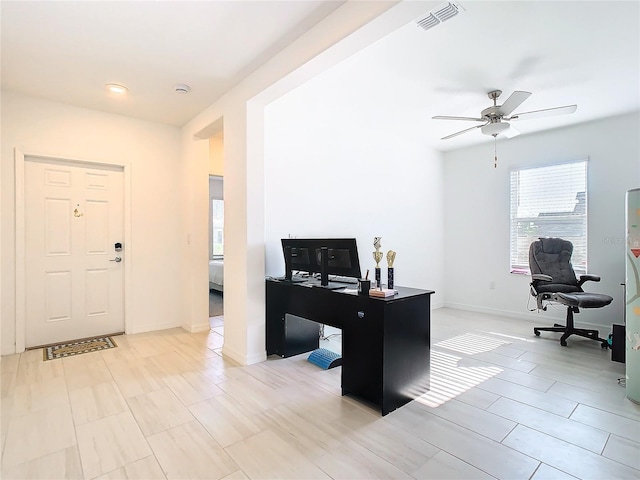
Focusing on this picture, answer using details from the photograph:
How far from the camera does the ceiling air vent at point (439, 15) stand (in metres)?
2.06

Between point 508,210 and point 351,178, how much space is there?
2531mm

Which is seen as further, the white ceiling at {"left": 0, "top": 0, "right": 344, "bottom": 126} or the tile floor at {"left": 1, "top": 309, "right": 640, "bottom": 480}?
the white ceiling at {"left": 0, "top": 0, "right": 344, "bottom": 126}

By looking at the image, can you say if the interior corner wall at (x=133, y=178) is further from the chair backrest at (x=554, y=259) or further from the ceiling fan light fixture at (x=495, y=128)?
the chair backrest at (x=554, y=259)

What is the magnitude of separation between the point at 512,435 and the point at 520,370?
3.84 feet

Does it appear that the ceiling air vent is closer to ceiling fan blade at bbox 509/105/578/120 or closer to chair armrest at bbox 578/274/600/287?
ceiling fan blade at bbox 509/105/578/120

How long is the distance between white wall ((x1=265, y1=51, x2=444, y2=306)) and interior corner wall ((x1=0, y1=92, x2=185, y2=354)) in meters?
1.59

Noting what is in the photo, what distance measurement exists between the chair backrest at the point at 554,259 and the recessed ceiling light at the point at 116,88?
4874mm

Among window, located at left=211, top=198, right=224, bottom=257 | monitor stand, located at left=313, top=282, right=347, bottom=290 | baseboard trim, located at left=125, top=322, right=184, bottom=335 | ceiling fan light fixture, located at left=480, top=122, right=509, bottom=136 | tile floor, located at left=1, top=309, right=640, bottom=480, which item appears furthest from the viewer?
window, located at left=211, top=198, right=224, bottom=257

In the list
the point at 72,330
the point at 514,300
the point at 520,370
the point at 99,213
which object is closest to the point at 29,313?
the point at 72,330

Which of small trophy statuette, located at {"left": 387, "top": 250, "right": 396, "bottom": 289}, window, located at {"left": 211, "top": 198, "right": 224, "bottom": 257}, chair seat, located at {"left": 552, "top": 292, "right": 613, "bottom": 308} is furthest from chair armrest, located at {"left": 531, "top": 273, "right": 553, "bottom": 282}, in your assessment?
window, located at {"left": 211, "top": 198, "right": 224, "bottom": 257}

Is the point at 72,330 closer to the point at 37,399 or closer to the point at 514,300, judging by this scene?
the point at 37,399

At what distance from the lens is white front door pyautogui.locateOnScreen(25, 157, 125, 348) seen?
11.2 feet

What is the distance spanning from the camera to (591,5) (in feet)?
6.89

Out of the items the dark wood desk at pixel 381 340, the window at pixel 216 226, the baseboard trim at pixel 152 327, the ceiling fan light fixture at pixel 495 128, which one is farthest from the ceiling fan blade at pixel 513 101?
the window at pixel 216 226
